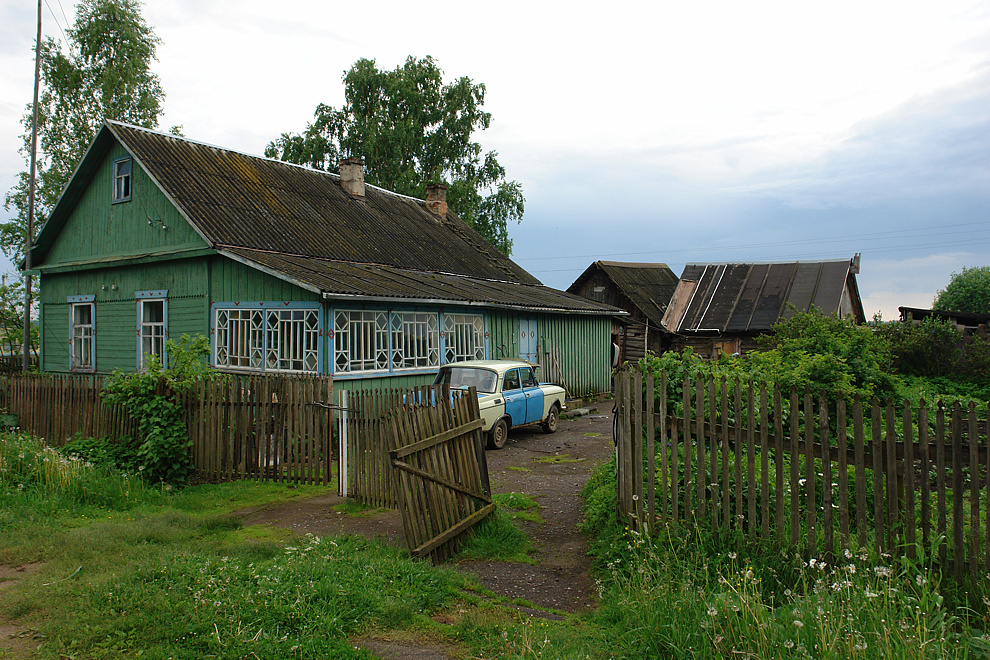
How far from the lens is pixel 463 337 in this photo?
642 inches

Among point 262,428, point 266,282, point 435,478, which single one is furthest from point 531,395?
point 435,478

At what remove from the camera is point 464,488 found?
624cm

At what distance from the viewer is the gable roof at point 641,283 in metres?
31.0

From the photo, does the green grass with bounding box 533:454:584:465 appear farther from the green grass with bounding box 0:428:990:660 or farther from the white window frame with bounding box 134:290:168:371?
the white window frame with bounding box 134:290:168:371

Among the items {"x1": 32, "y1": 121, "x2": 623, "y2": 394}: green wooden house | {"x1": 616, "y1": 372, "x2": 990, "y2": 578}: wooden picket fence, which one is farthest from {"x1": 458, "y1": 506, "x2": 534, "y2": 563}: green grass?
{"x1": 32, "y1": 121, "x2": 623, "y2": 394}: green wooden house

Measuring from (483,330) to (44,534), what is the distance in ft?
38.1

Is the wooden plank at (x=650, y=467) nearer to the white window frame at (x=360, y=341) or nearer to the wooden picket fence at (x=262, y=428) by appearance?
the wooden picket fence at (x=262, y=428)

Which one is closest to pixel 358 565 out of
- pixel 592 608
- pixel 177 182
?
pixel 592 608

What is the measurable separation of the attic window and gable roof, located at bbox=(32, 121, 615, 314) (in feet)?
1.83

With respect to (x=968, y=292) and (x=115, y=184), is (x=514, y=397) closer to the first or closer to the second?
(x=115, y=184)

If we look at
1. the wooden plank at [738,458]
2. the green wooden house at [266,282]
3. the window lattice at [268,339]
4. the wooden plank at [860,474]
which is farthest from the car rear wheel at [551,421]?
the wooden plank at [860,474]

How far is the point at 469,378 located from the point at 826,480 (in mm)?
8060

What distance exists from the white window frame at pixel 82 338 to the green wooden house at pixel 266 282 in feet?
0.18

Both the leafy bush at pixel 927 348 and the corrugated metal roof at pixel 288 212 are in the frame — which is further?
the leafy bush at pixel 927 348
